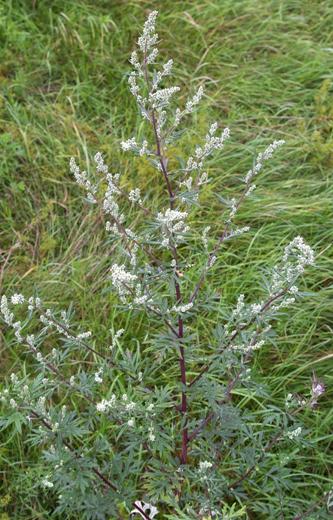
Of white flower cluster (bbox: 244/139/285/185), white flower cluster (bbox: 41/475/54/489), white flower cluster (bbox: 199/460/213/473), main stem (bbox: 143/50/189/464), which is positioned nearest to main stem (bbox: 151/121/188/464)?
main stem (bbox: 143/50/189/464)

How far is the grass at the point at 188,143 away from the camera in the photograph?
2479 millimetres

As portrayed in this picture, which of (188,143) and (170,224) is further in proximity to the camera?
(188,143)

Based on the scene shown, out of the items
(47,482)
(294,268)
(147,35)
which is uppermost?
(147,35)

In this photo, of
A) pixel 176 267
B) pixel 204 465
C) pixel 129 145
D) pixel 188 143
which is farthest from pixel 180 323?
pixel 188 143

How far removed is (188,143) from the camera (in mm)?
3203

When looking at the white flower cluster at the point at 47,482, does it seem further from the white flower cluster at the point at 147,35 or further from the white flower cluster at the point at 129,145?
the white flower cluster at the point at 147,35

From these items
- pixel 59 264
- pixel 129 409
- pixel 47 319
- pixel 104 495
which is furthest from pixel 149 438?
pixel 59 264

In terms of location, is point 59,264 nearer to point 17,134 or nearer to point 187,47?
point 17,134

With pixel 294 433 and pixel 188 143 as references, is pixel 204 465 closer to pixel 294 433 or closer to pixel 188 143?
pixel 294 433

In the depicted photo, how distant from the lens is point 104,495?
6.20 ft

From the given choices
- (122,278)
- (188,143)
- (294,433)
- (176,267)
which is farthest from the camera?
(188,143)

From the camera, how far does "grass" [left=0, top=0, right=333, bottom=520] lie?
97.6 inches

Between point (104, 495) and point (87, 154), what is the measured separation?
6.13 ft

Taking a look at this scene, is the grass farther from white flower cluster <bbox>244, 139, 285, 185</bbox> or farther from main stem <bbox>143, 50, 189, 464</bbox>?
white flower cluster <bbox>244, 139, 285, 185</bbox>
